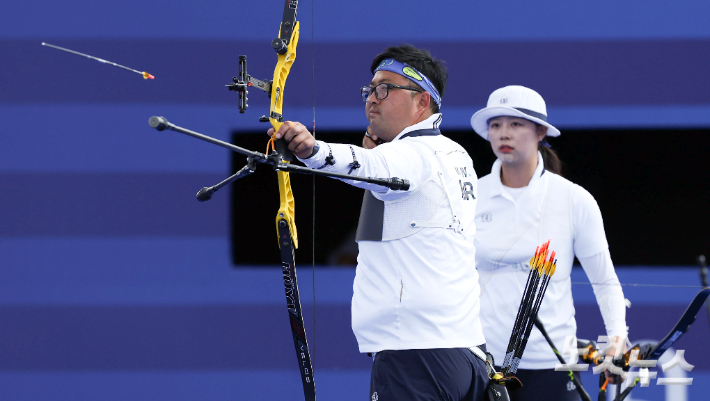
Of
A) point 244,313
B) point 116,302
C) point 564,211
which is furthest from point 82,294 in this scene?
point 564,211

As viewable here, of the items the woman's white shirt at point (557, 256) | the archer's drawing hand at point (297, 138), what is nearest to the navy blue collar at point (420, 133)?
the archer's drawing hand at point (297, 138)

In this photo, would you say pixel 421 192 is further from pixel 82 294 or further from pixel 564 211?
pixel 82 294

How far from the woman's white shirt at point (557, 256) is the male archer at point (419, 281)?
0.66m

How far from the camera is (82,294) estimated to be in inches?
154

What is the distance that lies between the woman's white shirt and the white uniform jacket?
0.68m

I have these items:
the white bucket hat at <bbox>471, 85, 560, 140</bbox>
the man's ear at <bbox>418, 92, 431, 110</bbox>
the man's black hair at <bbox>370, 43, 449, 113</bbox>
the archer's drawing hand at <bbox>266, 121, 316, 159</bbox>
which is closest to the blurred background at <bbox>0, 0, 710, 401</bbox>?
the white bucket hat at <bbox>471, 85, 560, 140</bbox>

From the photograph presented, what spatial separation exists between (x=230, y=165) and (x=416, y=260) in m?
2.47

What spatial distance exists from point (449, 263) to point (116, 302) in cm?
272

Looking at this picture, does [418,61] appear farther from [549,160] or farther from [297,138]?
[549,160]

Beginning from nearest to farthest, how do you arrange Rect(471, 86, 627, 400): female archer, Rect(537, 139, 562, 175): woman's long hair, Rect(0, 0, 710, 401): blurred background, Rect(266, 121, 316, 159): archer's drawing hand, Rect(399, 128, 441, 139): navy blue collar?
Rect(266, 121, 316, 159): archer's drawing hand < Rect(399, 128, 441, 139): navy blue collar < Rect(471, 86, 627, 400): female archer < Rect(537, 139, 562, 175): woman's long hair < Rect(0, 0, 710, 401): blurred background

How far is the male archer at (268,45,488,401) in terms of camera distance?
1.67m

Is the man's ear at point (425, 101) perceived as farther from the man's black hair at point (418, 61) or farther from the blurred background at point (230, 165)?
the blurred background at point (230, 165)

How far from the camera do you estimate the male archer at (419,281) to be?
167 cm

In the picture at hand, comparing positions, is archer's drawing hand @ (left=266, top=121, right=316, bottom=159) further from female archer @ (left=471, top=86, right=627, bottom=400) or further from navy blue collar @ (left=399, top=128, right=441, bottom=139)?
female archer @ (left=471, top=86, right=627, bottom=400)
